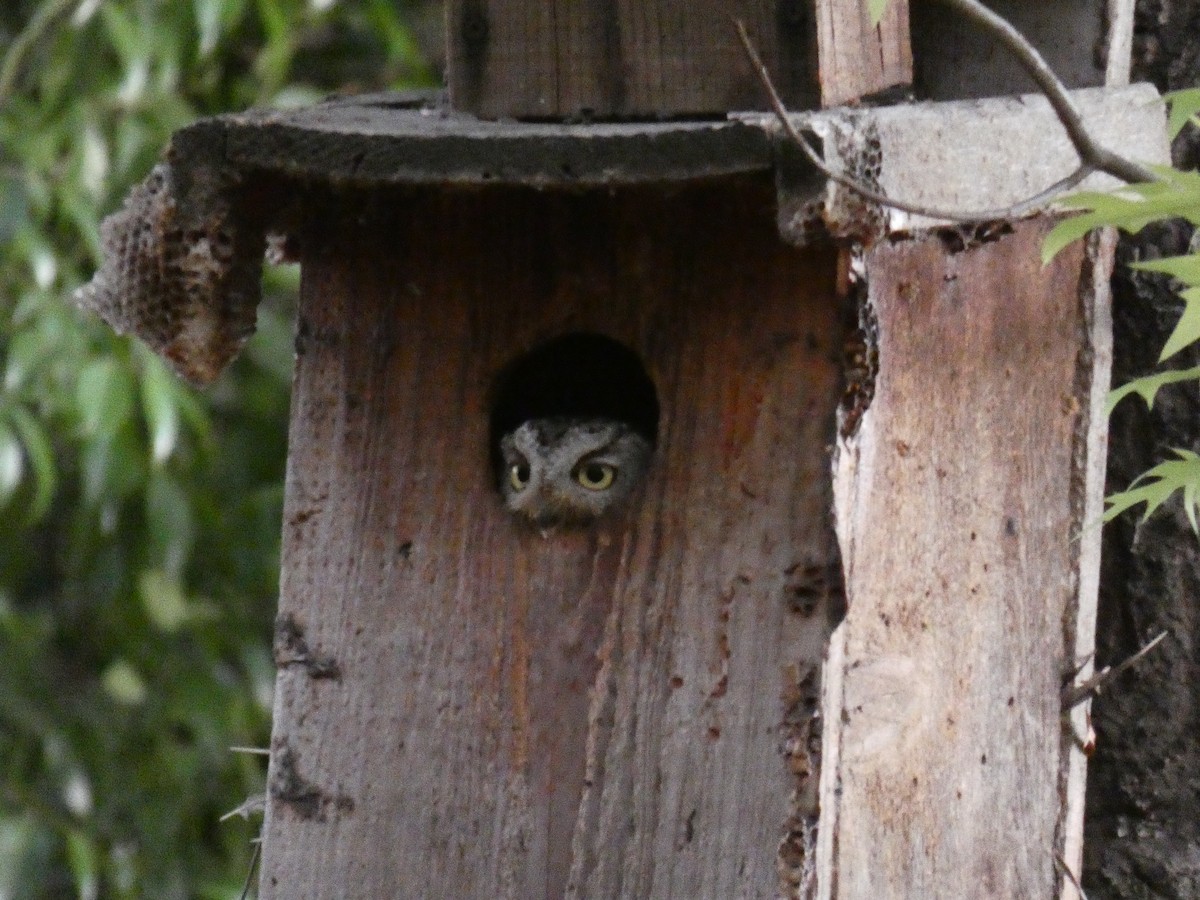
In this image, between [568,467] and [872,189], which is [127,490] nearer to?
[568,467]

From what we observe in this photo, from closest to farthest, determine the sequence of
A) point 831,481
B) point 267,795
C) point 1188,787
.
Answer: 1. point 831,481
2. point 267,795
3. point 1188,787

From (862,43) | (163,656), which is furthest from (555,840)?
(163,656)

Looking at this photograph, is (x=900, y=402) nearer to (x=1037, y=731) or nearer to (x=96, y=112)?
(x=1037, y=731)

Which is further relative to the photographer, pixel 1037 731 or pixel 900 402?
pixel 1037 731

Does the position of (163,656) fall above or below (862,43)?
below

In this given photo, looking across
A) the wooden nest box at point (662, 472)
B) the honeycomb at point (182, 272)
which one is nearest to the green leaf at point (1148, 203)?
the wooden nest box at point (662, 472)

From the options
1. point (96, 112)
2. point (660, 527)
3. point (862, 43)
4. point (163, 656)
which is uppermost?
point (96, 112)

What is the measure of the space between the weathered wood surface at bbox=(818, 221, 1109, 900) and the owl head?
27 centimetres

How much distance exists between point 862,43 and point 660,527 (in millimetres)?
508

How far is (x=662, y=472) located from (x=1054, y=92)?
50cm

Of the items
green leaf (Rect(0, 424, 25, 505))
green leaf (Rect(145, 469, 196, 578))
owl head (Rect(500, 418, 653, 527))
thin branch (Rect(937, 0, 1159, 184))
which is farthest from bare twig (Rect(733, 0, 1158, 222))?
green leaf (Rect(145, 469, 196, 578))

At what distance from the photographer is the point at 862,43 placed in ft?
6.40

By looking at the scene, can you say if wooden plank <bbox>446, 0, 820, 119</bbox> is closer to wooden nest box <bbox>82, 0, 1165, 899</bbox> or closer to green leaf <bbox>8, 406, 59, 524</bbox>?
wooden nest box <bbox>82, 0, 1165, 899</bbox>

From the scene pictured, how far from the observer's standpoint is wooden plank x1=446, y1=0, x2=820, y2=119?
1.86m
